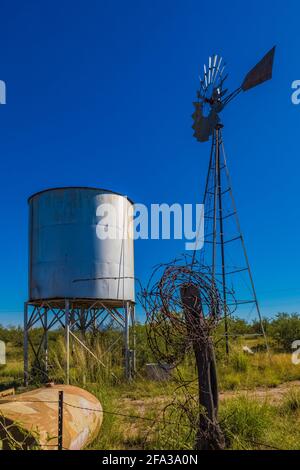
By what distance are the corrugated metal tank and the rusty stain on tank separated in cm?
625


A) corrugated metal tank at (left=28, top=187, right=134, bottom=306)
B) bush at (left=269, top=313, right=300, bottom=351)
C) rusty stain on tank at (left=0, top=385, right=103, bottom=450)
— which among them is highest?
corrugated metal tank at (left=28, top=187, right=134, bottom=306)

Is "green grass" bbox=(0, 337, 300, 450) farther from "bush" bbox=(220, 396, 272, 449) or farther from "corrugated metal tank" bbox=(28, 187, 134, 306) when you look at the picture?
"corrugated metal tank" bbox=(28, 187, 134, 306)

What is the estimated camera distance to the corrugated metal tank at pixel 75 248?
12516 millimetres

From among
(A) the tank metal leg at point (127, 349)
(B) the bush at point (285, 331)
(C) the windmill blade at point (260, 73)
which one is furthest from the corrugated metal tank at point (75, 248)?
(B) the bush at point (285, 331)

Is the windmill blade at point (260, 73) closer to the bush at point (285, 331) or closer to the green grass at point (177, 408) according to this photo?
the green grass at point (177, 408)

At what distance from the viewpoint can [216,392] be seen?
533 cm

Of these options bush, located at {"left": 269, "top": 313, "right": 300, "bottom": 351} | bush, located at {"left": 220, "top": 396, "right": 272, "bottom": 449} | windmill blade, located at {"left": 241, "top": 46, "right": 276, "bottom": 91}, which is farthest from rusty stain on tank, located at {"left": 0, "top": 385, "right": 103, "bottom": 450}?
bush, located at {"left": 269, "top": 313, "right": 300, "bottom": 351}

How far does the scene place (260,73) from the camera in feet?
46.8

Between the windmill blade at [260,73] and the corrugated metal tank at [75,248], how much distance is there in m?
5.78

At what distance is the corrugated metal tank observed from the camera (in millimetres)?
12516

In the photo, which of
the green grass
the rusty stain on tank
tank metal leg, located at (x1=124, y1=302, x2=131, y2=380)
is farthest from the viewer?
tank metal leg, located at (x1=124, y1=302, x2=131, y2=380)
